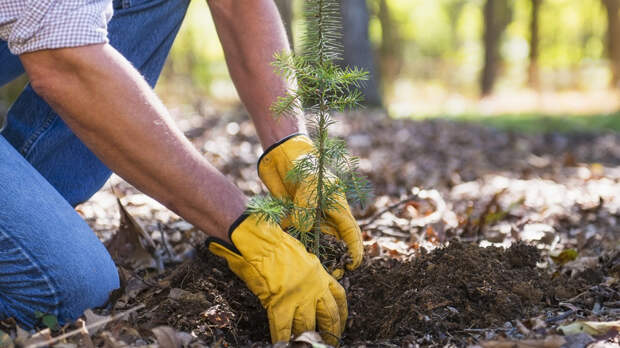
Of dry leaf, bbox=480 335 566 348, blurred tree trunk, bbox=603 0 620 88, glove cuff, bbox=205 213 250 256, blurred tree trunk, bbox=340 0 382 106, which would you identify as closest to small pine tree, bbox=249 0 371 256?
glove cuff, bbox=205 213 250 256

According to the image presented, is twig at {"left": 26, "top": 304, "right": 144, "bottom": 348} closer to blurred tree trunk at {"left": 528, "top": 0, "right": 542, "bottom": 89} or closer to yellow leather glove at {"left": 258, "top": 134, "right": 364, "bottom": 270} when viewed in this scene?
yellow leather glove at {"left": 258, "top": 134, "right": 364, "bottom": 270}

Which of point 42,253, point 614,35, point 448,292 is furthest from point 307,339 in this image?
point 614,35

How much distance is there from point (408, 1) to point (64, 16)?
31351 millimetres

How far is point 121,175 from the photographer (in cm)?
162

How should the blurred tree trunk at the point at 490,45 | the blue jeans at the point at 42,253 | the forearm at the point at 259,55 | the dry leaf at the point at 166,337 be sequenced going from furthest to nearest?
1. the blurred tree trunk at the point at 490,45
2. the forearm at the point at 259,55
3. the blue jeans at the point at 42,253
4. the dry leaf at the point at 166,337

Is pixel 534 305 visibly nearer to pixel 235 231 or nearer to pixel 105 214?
pixel 235 231

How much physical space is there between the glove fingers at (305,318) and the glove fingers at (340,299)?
0.34 feet

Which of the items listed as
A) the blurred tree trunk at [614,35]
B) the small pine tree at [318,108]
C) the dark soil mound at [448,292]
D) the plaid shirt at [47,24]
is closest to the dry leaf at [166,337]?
the small pine tree at [318,108]

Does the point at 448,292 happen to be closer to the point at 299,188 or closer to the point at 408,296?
the point at 408,296

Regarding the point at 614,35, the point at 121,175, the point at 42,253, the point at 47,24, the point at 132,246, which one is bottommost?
the point at 132,246

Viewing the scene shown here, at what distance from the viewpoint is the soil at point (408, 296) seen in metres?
1.64

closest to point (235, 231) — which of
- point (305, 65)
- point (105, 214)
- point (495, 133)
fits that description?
point (305, 65)

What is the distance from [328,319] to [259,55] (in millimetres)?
1090

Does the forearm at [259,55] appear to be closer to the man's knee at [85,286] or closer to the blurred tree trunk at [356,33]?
the man's knee at [85,286]
